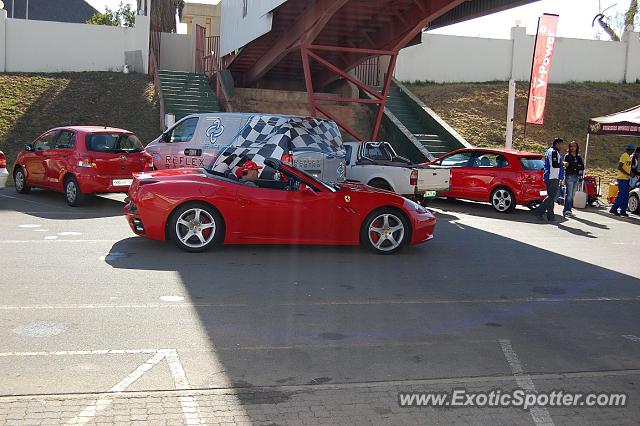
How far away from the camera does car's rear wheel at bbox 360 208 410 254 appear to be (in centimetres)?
983

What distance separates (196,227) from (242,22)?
1495cm

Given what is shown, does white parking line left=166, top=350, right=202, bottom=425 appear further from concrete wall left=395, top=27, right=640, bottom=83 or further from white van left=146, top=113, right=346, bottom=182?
concrete wall left=395, top=27, right=640, bottom=83

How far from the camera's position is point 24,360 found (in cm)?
514

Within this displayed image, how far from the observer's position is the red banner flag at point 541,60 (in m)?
22.4

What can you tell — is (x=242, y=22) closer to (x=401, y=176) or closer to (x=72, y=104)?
(x=72, y=104)

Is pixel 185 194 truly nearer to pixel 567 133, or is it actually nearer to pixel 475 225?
pixel 475 225

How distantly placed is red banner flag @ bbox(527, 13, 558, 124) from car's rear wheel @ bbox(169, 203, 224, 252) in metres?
15.7

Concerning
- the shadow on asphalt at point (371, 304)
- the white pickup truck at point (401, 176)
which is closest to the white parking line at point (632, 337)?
the shadow on asphalt at point (371, 304)

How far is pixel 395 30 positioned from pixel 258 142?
8779mm

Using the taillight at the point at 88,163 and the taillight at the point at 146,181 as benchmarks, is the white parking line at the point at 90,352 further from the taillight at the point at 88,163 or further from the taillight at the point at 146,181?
the taillight at the point at 88,163

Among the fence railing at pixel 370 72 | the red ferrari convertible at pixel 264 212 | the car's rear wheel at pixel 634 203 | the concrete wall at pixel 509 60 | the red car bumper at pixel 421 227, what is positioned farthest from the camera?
the concrete wall at pixel 509 60

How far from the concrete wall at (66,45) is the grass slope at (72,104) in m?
0.94

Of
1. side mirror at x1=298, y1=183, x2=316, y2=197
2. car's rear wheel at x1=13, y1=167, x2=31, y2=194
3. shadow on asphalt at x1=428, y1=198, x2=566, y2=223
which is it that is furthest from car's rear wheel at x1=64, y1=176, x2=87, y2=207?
shadow on asphalt at x1=428, y1=198, x2=566, y2=223

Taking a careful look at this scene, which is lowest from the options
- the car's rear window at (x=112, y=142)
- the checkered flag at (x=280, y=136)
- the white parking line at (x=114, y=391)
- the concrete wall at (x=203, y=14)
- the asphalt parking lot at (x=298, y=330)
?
the white parking line at (x=114, y=391)
